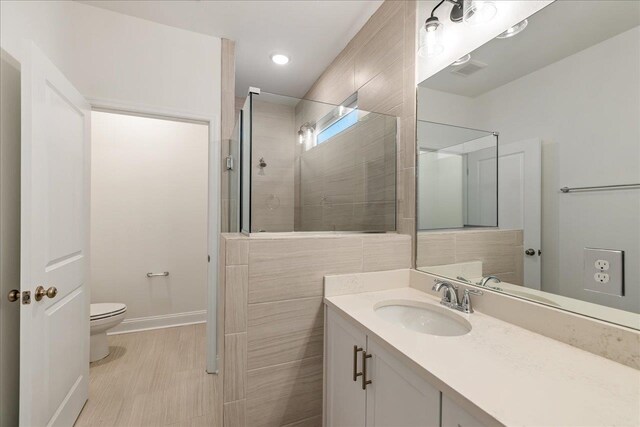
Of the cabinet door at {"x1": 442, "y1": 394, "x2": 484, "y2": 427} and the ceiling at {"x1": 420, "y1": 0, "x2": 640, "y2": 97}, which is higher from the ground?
the ceiling at {"x1": 420, "y1": 0, "x2": 640, "y2": 97}

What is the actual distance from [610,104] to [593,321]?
0.68m

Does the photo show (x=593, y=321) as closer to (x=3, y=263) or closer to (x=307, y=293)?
(x=307, y=293)

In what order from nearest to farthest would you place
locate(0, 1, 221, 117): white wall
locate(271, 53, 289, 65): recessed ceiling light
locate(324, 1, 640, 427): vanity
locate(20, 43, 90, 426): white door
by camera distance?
1. locate(324, 1, 640, 427): vanity
2. locate(20, 43, 90, 426): white door
3. locate(0, 1, 221, 117): white wall
4. locate(271, 53, 289, 65): recessed ceiling light

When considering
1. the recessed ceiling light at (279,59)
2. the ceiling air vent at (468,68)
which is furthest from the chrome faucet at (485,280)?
A: the recessed ceiling light at (279,59)

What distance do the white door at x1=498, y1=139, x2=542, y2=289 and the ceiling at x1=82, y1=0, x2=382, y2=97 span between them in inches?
59.0

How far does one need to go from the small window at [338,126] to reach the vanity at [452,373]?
1.13 m

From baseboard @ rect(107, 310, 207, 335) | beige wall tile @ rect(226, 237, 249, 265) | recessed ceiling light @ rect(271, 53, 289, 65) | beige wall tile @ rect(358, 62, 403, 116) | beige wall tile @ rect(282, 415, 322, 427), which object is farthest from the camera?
baseboard @ rect(107, 310, 207, 335)

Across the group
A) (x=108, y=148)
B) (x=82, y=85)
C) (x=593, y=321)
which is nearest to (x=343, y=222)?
(x=593, y=321)

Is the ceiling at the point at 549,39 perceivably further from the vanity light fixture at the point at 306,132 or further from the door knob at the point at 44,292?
the door knob at the point at 44,292

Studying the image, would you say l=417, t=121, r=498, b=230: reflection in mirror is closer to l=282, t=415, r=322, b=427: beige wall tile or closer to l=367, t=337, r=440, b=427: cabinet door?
l=367, t=337, r=440, b=427: cabinet door

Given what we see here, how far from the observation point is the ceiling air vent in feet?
4.31

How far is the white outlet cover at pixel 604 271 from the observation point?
33.6 inches

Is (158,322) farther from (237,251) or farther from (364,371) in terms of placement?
(364,371)

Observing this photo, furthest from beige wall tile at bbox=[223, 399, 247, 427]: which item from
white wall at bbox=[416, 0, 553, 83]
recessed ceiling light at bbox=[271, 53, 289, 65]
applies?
recessed ceiling light at bbox=[271, 53, 289, 65]
